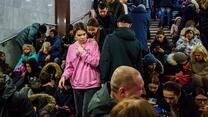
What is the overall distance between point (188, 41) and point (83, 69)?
4061mm

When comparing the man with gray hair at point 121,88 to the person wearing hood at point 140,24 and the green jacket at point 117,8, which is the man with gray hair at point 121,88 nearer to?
the green jacket at point 117,8

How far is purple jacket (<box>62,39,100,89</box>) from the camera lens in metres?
6.45

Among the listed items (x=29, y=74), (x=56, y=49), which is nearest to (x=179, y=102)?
(x=29, y=74)

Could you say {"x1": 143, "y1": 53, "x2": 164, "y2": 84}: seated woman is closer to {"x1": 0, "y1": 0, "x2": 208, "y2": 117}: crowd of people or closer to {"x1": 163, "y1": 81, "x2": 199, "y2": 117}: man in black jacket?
{"x1": 0, "y1": 0, "x2": 208, "y2": 117}: crowd of people

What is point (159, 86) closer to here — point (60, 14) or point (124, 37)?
point (124, 37)

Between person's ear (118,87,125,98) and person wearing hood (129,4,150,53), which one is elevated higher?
person's ear (118,87,125,98)

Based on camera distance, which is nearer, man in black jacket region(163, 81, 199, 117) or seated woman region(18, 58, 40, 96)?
man in black jacket region(163, 81, 199, 117)

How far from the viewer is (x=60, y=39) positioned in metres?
10.6

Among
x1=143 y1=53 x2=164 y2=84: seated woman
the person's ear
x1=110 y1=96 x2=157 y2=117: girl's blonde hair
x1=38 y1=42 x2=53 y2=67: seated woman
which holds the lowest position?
x1=38 y1=42 x2=53 y2=67: seated woman

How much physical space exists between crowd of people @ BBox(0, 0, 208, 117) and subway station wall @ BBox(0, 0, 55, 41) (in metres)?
1.29

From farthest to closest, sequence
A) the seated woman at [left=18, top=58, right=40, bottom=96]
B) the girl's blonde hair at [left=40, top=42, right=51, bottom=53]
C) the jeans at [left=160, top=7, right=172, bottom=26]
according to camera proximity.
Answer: the jeans at [left=160, top=7, right=172, bottom=26] < the girl's blonde hair at [left=40, top=42, right=51, bottom=53] < the seated woman at [left=18, top=58, right=40, bottom=96]

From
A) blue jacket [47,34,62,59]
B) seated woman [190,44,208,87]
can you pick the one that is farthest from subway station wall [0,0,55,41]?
seated woman [190,44,208,87]

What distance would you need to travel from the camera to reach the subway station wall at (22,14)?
11438 mm

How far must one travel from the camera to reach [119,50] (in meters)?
6.36
